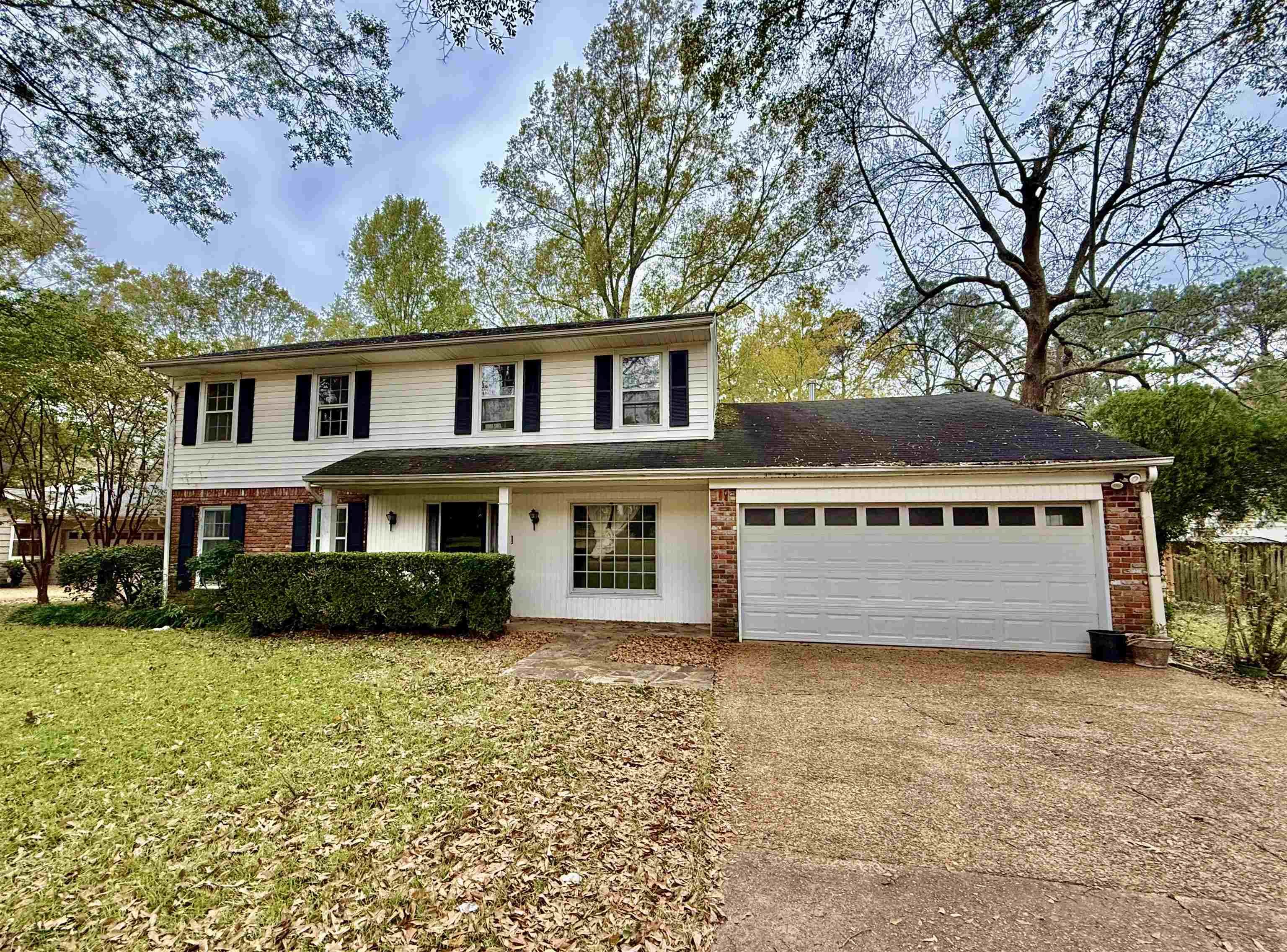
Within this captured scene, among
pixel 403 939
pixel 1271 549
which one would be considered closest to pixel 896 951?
pixel 403 939

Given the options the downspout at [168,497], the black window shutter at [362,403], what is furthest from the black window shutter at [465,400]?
the downspout at [168,497]

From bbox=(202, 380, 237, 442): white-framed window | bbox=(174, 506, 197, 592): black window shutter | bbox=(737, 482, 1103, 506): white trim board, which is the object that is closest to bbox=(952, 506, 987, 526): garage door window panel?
bbox=(737, 482, 1103, 506): white trim board

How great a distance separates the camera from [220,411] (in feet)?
35.9

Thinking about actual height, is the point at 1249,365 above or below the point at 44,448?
above

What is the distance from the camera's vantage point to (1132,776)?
3564mm

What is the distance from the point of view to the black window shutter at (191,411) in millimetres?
10883

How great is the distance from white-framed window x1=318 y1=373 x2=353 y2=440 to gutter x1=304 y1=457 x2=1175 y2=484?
1.55 metres

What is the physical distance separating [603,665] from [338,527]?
6751 mm

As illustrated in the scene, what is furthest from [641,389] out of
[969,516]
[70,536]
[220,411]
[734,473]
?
[70,536]

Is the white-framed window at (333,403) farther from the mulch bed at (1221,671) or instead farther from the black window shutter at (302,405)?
the mulch bed at (1221,671)

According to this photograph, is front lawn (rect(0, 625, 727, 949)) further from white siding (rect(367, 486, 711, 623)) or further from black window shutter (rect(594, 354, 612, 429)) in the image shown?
black window shutter (rect(594, 354, 612, 429))

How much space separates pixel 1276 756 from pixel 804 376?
14.8 m

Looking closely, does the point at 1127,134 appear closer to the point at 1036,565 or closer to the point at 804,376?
the point at 804,376

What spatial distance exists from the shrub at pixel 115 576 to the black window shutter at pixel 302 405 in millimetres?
3492
